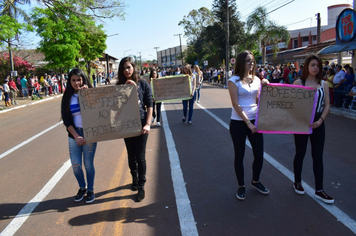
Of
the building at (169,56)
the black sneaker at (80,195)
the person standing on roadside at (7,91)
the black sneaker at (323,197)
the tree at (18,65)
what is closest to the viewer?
the black sneaker at (323,197)

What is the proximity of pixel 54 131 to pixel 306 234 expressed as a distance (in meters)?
8.52

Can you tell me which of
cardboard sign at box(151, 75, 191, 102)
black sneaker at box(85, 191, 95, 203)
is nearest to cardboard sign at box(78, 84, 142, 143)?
black sneaker at box(85, 191, 95, 203)

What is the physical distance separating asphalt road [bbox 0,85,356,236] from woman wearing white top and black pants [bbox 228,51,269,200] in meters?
0.55

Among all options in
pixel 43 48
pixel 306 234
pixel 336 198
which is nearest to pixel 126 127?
pixel 306 234

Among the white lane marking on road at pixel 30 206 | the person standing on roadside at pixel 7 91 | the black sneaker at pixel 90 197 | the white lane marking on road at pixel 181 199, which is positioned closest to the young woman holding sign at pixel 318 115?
the white lane marking on road at pixel 181 199

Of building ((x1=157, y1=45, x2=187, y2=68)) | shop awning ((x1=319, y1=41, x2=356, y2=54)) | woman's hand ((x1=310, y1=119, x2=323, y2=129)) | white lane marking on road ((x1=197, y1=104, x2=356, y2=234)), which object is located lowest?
white lane marking on road ((x1=197, y1=104, x2=356, y2=234))

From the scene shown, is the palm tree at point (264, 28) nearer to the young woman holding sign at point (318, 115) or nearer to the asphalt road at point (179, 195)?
the asphalt road at point (179, 195)

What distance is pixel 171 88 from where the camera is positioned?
939 cm

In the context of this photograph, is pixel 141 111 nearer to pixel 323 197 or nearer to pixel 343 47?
pixel 323 197

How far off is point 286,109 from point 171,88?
5814 millimetres

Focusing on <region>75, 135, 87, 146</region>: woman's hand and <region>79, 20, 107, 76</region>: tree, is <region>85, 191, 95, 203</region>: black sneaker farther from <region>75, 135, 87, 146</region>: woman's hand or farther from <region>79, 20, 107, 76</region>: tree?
<region>79, 20, 107, 76</region>: tree

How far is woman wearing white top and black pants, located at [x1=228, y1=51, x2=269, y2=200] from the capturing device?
3.70 m

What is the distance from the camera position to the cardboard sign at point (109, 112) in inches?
146

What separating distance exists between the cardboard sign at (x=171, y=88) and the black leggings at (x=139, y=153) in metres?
5.16
